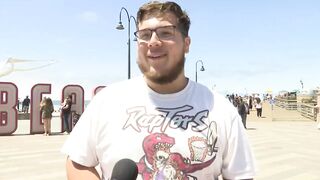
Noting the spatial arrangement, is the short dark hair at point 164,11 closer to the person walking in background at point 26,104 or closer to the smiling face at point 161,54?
the smiling face at point 161,54

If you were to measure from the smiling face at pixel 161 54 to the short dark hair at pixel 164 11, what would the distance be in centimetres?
2

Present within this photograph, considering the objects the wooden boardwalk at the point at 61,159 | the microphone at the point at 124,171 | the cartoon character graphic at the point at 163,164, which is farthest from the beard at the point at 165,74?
the wooden boardwalk at the point at 61,159

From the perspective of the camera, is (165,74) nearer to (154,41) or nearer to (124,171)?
(154,41)

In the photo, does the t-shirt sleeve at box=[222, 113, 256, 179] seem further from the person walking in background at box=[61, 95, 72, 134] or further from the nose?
the person walking in background at box=[61, 95, 72, 134]

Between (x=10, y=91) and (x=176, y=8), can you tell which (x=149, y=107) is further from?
(x=10, y=91)

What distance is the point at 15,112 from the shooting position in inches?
642

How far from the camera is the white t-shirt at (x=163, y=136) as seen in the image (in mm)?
1979

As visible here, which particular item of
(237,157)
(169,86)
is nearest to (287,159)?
(237,157)

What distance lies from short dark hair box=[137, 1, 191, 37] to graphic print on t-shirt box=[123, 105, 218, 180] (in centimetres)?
44

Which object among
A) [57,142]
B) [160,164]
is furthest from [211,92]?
[57,142]

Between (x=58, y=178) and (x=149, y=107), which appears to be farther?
(x=58, y=178)

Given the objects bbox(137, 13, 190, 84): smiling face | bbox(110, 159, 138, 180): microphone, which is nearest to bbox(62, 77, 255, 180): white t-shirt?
bbox(137, 13, 190, 84): smiling face

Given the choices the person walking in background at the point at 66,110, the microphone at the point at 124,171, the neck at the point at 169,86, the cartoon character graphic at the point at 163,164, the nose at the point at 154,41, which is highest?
the nose at the point at 154,41

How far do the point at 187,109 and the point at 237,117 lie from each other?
0.27 metres
